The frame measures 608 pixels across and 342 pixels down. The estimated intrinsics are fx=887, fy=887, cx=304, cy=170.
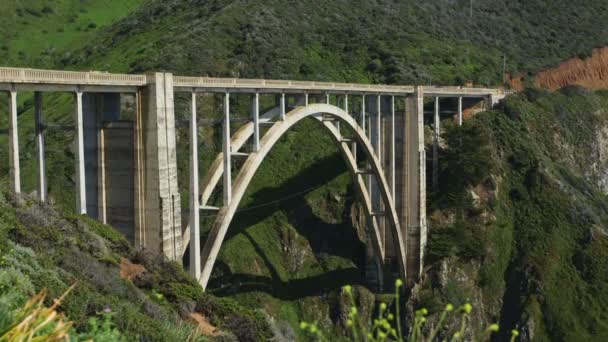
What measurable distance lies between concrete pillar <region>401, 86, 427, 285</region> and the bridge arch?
818 millimetres

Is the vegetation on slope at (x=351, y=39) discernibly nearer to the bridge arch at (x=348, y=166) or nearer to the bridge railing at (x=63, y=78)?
the bridge arch at (x=348, y=166)

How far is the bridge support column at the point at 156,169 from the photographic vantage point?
28.3 m

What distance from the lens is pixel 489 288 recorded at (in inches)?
2133

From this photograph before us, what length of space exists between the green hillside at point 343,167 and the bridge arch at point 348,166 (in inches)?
177

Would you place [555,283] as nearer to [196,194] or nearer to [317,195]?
[317,195]

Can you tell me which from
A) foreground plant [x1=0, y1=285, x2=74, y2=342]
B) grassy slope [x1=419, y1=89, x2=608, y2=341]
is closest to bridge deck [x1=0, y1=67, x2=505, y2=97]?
grassy slope [x1=419, y1=89, x2=608, y2=341]

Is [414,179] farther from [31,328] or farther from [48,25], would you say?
[48,25]

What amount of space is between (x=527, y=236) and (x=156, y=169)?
114 ft

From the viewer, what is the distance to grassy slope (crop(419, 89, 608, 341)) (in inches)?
2046

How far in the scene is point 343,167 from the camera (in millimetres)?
58719

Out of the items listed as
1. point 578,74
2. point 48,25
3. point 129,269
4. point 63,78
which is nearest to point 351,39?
point 578,74

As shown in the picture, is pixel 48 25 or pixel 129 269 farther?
pixel 48 25

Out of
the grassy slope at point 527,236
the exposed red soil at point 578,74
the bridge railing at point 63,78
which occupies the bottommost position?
the grassy slope at point 527,236

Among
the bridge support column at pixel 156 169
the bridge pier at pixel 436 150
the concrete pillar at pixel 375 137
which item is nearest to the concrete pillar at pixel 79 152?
the bridge support column at pixel 156 169
